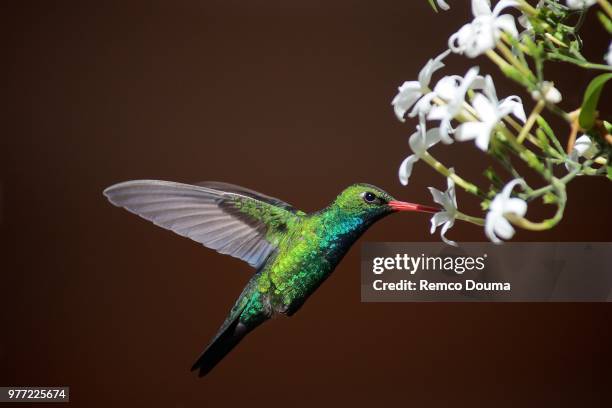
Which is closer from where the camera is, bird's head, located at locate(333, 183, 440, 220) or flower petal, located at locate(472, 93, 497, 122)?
flower petal, located at locate(472, 93, 497, 122)

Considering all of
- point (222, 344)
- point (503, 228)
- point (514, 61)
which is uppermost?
point (514, 61)

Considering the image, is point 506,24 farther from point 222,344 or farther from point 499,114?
point 222,344

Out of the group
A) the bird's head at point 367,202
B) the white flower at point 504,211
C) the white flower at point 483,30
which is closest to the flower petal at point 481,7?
the white flower at point 483,30

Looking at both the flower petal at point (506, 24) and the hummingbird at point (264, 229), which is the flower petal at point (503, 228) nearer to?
the flower petal at point (506, 24)

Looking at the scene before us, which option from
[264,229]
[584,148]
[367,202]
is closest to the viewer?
[584,148]

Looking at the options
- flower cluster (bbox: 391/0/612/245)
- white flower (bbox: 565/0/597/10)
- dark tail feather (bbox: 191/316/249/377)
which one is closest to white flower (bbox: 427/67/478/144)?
flower cluster (bbox: 391/0/612/245)

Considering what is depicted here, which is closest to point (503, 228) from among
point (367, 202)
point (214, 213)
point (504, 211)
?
point (504, 211)

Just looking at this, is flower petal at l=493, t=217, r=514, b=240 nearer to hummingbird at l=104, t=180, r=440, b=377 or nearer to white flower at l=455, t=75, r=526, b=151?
white flower at l=455, t=75, r=526, b=151

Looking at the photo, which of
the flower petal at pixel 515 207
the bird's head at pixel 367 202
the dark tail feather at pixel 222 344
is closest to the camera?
the flower petal at pixel 515 207
